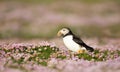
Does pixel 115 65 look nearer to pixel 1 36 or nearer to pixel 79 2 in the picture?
pixel 1 36

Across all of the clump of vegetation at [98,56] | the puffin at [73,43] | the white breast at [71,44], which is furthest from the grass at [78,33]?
the clump of vegetation at [98,56]

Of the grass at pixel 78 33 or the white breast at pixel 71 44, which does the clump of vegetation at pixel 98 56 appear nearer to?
the white breast at pixel 71 44

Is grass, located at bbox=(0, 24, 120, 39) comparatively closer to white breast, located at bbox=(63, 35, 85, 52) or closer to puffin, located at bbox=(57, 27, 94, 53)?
puffin, located at bbox=(57, 27, 94, 53)

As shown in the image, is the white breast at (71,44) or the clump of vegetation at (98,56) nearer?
the clump of vegetation at (98,56)

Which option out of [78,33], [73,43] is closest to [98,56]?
[73,43]

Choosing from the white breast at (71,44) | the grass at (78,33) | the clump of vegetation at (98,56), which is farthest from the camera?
the grass at (78,33)

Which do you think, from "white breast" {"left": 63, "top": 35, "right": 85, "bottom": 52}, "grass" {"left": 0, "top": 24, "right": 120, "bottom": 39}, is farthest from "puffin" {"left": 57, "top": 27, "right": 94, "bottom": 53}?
"grass" {"left": 0, "top": 24, "right": 120, "bottom": 39}

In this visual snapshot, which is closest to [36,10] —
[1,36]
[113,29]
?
[113,29]

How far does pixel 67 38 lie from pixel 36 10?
30.2m

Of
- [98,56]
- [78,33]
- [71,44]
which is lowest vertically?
[98,56]

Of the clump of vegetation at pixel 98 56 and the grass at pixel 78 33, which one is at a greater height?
the grass at pixel 78 33

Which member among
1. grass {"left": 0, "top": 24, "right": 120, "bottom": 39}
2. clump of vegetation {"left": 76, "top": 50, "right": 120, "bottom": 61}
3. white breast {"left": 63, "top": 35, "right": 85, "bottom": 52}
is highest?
grass {"left": 0, "top": 24, "right": 120, "bottom": 39}

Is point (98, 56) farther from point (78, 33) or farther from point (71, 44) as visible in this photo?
point (78, 33)

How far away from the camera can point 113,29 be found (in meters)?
42.1
